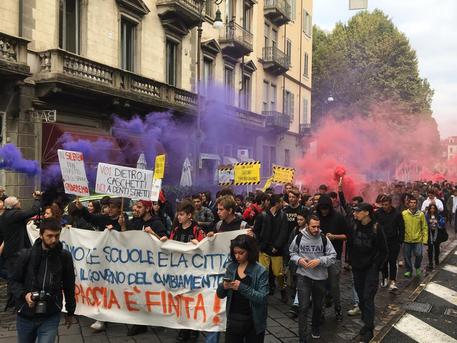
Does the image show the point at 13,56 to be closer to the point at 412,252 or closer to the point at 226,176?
the point at 226,176

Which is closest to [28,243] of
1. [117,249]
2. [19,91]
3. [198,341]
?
[117,249]

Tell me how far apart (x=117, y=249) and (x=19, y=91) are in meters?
9.05

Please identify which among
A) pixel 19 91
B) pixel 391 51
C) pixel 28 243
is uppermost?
pixel 391 51

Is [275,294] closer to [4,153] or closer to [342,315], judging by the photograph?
[342,315]

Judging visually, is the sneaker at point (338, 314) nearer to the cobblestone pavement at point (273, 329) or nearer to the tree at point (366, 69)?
the cobblestone pavement at point (273, 329)

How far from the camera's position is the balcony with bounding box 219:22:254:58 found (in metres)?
24.4

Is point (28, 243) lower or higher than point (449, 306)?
higher

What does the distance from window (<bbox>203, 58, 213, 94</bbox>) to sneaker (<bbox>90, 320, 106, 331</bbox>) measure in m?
18.0

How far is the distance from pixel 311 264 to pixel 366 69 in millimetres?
38238

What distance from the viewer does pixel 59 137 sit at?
14469mm

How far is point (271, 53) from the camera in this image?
29.4 m

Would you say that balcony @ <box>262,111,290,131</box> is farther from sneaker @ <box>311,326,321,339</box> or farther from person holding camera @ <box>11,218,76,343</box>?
person holding camera @ <box>11,218,76,343</box>

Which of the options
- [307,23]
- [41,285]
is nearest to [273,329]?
[41,285]

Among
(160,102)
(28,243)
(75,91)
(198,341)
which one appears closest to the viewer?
(198,341)
